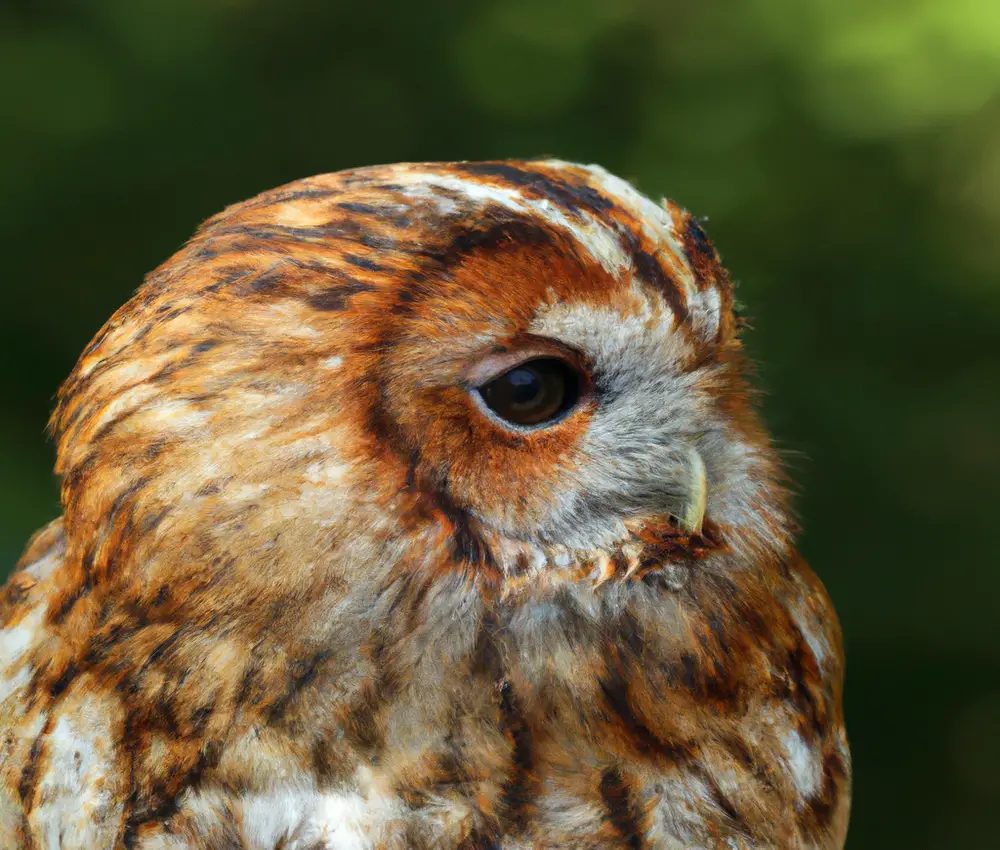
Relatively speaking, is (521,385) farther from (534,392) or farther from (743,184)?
(743,184)

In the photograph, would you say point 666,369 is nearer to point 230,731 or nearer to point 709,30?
point 230,731

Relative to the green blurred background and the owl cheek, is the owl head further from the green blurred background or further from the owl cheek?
the green blurred background

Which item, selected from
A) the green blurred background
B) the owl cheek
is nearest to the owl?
the owl cheek

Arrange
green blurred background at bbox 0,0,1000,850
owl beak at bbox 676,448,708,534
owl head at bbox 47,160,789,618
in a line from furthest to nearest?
green blurred background at bbox 0,0,1000,850 → owl beak at bbox 676,448,708,534 → owl head at bbox 47,160,789,618

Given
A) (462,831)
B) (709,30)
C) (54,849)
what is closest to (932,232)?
(709,30)

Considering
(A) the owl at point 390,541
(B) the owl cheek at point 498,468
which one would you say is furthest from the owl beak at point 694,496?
(B) the owl cheek at point 498,468

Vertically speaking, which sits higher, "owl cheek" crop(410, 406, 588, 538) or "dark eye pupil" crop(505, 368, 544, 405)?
"dark eye pupil" crop(505, 368, 544, 405)

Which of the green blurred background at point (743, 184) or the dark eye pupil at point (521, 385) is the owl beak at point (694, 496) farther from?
the green blurred background at point (743, 184)

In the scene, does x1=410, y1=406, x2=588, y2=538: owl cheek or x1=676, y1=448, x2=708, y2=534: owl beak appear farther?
x1=676, y1=448, x2=708, y2=534: owl beak
